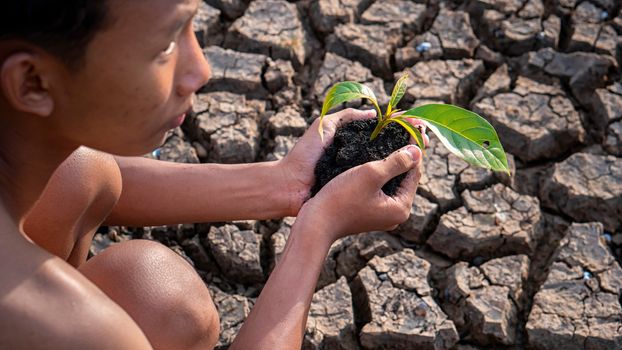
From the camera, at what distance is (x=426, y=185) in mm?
2668

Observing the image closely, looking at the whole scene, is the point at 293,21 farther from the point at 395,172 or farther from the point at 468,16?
the point at 395,172

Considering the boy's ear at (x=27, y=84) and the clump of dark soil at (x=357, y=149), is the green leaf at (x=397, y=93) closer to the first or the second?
the clump of dark soil at (x=357, y=149)

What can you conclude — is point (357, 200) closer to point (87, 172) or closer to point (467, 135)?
point (467, 135)

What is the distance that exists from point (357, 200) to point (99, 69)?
875mm

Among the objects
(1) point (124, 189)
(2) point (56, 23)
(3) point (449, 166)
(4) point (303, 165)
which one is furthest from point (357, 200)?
(2) point (56, 23)

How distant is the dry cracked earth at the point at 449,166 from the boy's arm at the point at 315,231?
0.36 meters

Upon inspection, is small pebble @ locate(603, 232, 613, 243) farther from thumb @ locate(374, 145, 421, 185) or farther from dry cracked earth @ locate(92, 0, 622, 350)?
thumb @ locate(374, 145, 421, 185)

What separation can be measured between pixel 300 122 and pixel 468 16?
2.45ft

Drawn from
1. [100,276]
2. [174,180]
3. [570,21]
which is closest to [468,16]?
[570,21]

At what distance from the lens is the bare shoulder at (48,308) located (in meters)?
1.35

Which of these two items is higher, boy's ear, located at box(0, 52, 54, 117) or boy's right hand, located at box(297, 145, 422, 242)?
boy's ear, located at box(0, 52, 54, 117)

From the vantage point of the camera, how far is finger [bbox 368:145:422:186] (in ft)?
6.85

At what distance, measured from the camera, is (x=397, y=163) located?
6.93 feet

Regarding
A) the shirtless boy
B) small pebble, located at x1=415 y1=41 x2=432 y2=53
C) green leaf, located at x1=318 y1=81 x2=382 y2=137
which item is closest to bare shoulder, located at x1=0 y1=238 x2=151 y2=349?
the shirtless boy
